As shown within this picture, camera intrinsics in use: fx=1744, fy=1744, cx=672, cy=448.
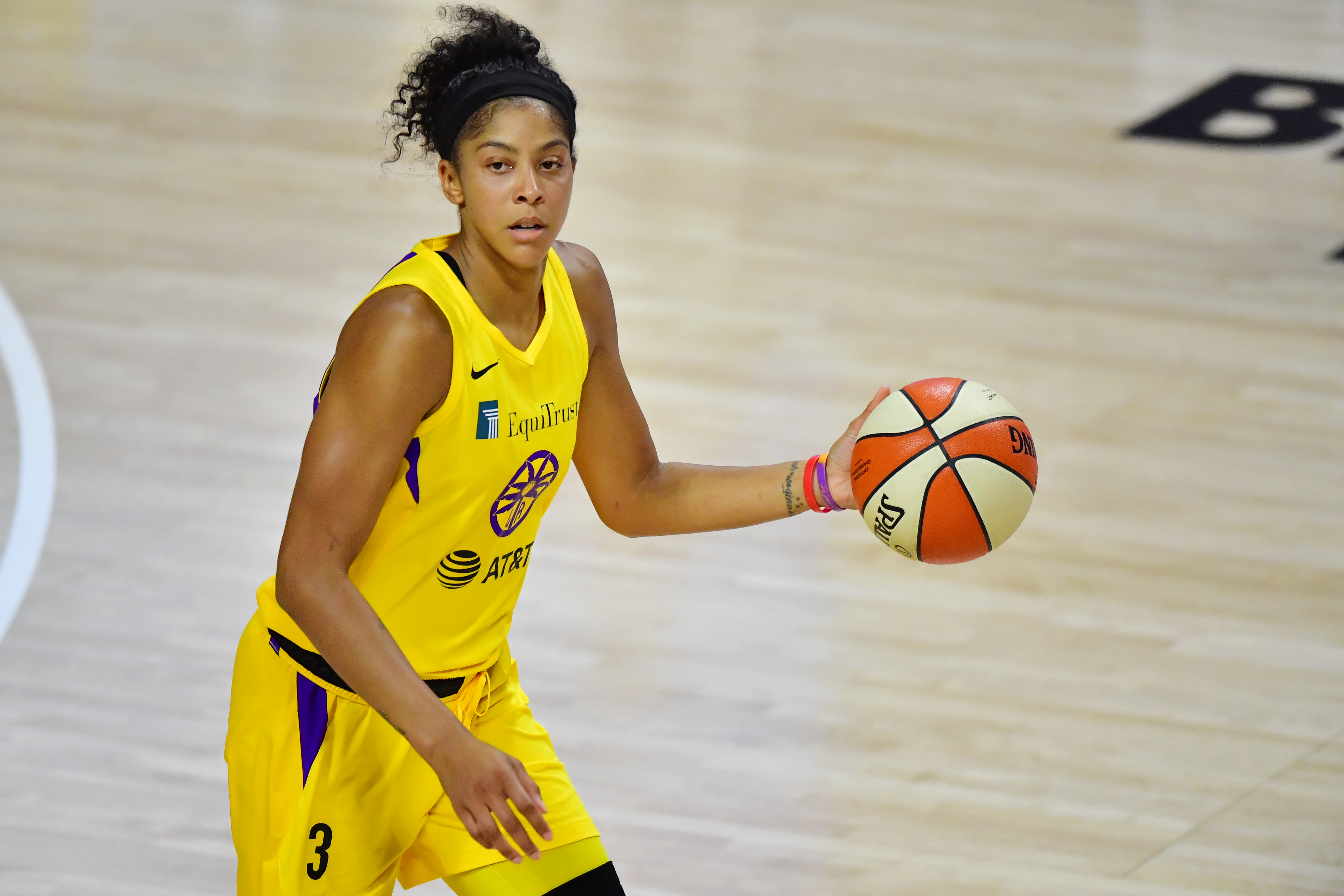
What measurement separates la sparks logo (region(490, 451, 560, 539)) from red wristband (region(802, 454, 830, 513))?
1.42ft

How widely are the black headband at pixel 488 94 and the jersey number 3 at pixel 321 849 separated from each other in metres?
1.02

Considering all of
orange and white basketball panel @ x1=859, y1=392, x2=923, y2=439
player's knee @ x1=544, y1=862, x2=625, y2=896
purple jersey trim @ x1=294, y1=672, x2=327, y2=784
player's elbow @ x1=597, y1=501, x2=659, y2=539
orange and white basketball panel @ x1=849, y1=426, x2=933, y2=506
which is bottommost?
player's knee @ x1=544, y1=862, x2=625, y2=896

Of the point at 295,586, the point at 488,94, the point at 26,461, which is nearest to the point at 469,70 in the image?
the point at 488,94

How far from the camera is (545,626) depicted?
464 cm

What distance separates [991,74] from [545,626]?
18.4 ft

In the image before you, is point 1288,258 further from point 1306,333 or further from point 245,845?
point 245,845

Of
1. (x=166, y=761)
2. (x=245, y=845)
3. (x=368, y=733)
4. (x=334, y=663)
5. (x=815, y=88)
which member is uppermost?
(x=815, y=88)

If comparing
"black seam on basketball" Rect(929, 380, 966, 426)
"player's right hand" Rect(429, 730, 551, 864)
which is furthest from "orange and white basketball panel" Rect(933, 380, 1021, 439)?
"player's right hand" Rect(429, 730, 551, 864)

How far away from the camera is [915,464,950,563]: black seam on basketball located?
2773mm

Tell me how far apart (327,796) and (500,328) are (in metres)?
0.75

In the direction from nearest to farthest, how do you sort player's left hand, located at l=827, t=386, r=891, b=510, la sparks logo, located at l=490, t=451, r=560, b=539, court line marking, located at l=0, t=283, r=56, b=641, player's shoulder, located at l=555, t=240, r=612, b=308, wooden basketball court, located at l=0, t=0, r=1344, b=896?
1. la sparks logo, located at l=490, t=451, r=560, b=539
2. player's shoulder, located at l=555, t=240, r=612, b=308
3. player's left hand, located at l=827, t=386, r=891, b=510
4. wooden basketball court, located at l=0, t=0, r=1344, b=896
5. court line marking, located at l=0, t=283, r=56, b=641

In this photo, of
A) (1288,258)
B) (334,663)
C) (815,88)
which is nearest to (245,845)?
(334,663)

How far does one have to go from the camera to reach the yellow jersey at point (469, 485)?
7.89ft

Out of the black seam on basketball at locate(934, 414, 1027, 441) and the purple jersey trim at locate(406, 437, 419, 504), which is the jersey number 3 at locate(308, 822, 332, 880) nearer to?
the purple jersey trim at locate(406, 437, 419, 504)
